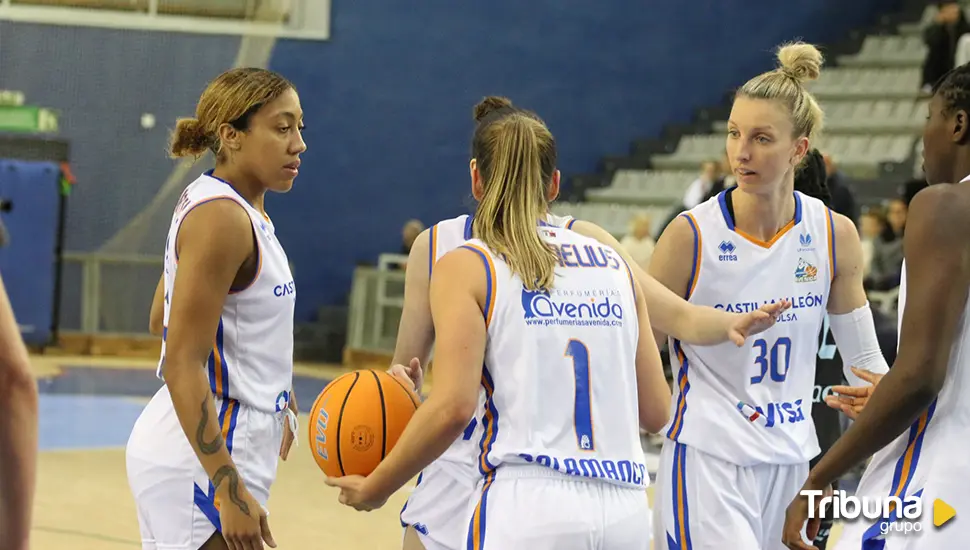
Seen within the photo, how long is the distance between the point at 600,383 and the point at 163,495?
41.1 inches

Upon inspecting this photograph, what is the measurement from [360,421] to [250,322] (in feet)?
1.13

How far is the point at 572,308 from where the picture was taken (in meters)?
2.62

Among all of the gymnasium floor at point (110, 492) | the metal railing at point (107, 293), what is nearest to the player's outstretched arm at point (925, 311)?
the gymnasium floor at point (110, 492)

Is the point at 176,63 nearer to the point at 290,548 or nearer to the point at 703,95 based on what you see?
the point at 703,95

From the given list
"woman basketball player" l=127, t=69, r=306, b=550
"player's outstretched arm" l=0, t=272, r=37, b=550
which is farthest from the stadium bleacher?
"player's outstretched arm" l=0, t=272, r=37, b=550

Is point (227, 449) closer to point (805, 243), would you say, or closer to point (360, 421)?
point (360, 421)

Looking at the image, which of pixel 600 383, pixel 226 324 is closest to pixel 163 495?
pixel 226 324

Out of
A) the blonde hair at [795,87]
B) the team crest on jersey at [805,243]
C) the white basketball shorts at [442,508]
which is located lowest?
the white basketball shorts at [442,508]

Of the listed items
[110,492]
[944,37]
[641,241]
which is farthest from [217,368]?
[944,37]

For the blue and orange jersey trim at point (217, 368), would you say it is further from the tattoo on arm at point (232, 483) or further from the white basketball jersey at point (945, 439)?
the white basketball jersey at point (945, 439)

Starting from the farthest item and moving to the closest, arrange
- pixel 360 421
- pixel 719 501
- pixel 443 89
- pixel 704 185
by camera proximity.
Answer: pixel 443 89 → pixel 704 185 → pixel 719 501 → pixel 360 421

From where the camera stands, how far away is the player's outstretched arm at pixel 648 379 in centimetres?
277

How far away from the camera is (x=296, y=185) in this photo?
50.9 ft

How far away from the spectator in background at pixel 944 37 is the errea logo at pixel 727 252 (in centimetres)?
1067
